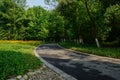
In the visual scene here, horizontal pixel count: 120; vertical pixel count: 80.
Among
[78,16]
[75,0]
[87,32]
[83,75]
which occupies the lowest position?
[83,75]

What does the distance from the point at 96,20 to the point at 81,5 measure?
4302 mm

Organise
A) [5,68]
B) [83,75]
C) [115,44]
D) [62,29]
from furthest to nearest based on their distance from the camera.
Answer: [62,29] → [115,44] → [83,75] → [5,68]

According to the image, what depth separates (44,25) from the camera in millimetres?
81125

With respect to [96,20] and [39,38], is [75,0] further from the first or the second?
[39,38]

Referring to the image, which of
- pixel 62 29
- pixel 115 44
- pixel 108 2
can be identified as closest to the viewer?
pixel 108 2

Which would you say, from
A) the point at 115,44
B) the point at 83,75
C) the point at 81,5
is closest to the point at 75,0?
the point at 81,5

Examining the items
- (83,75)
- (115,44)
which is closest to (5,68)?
(83,75)

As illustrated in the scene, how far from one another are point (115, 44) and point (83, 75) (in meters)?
25.7

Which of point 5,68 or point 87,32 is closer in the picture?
point 5,68

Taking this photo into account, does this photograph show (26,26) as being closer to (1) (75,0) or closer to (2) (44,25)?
(2) (44,25)

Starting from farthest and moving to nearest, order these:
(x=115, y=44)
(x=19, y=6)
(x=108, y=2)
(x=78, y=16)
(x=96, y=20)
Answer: (x=19, y=6)
(x=78, y=16)
(x=96, y=20)
(x=115, y=44)
(x=108, y=2)

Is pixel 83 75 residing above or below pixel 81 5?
below

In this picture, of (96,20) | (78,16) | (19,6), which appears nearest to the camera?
(96,20)

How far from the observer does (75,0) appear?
41.1 m
